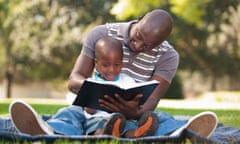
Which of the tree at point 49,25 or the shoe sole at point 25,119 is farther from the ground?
the shoe sole at point 25,119

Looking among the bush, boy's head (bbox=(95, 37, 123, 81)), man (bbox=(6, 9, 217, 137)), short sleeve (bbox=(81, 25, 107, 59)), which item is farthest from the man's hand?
the bush

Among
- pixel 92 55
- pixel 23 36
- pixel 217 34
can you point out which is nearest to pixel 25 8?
pixel 23 36

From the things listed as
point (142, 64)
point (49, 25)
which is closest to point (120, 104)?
point (142, 64)

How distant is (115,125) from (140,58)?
849 millimetres

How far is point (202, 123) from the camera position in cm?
363

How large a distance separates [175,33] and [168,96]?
4.51 metres

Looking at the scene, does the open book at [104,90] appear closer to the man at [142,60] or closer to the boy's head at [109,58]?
the man at [142,60]

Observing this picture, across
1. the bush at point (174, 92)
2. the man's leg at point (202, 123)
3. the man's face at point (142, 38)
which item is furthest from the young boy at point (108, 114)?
the bush at point (174, 92)

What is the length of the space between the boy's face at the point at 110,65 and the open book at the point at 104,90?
0.84ft

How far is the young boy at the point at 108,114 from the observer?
3498mm

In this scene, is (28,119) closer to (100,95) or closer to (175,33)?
(100,95)

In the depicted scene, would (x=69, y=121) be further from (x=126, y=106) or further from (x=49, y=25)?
(x=49, y=25)

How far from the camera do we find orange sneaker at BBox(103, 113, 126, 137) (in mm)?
3447

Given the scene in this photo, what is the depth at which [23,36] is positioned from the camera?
83.7 ft
